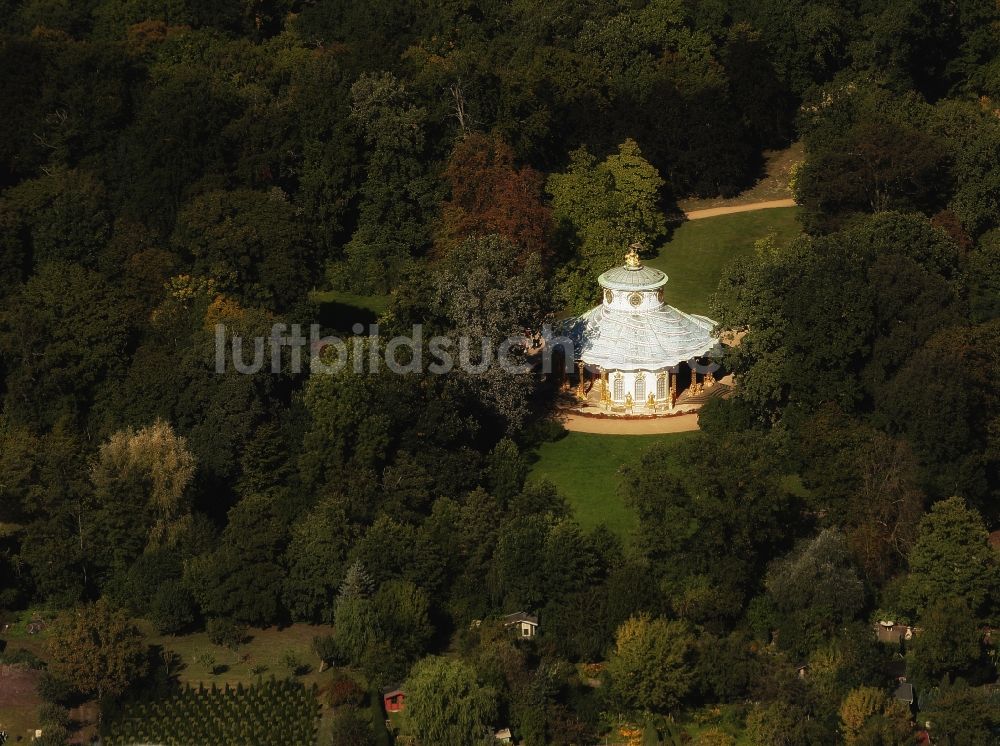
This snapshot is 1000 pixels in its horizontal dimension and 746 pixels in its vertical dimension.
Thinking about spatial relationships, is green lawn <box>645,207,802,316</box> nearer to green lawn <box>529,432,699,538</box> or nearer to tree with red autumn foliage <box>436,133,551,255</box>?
tree with red autumn foliage <box>436,133,551,255</box>

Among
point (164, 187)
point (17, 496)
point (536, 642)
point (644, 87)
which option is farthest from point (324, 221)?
point (536, 642)

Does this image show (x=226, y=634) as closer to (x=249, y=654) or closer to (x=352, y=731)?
(x=249, y=654)

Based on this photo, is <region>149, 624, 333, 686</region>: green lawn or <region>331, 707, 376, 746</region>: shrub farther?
<region>149, 624, 333, 686</region>: green lawn

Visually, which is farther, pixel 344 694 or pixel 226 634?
pixel 226 634

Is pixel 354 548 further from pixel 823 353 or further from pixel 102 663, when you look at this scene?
pixel 823 353

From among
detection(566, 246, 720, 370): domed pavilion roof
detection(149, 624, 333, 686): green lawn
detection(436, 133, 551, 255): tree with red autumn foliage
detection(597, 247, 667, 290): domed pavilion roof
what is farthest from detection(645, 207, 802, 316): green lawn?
detection(149, 624, 333, 686): green lawn

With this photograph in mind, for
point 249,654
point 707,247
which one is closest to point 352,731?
point 249,654
